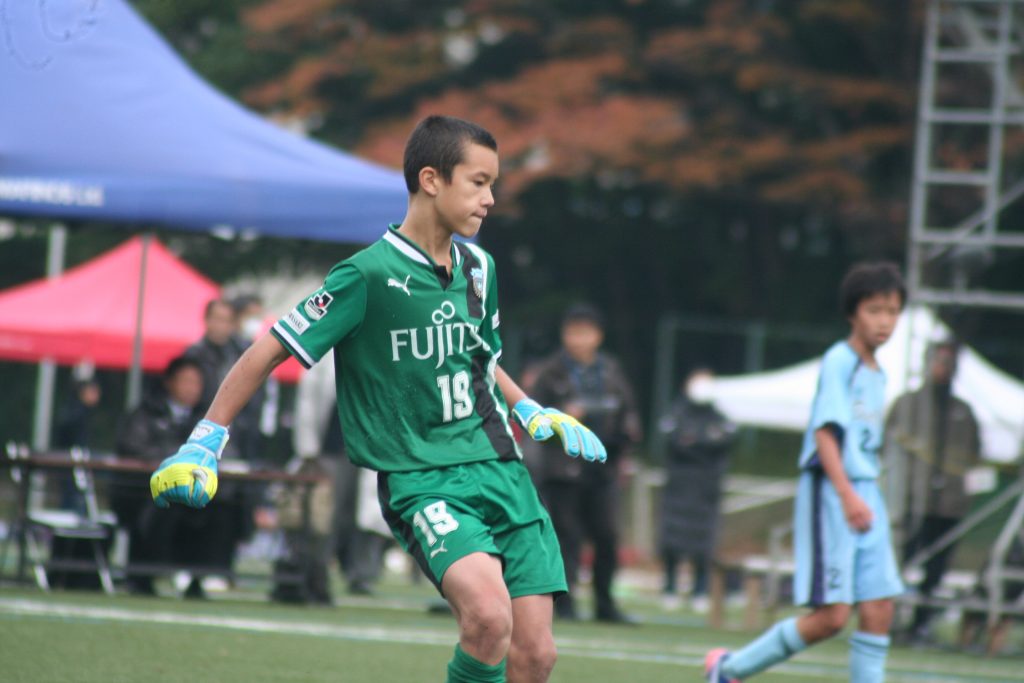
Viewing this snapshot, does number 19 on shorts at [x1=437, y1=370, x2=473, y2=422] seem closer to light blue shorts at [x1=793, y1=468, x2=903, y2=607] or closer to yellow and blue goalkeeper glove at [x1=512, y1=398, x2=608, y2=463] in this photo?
yellow and blue goalkeeper glove at [x1=512, y1=398, x2=608, y2=463]

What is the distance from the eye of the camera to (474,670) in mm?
4625

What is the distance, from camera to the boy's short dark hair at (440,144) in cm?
493

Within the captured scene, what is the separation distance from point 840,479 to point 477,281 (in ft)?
7.47

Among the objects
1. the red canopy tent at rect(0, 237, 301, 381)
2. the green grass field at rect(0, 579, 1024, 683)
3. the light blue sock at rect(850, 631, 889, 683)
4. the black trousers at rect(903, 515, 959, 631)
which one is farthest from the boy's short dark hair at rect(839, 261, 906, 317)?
the red canopy tent at rect(0, 237, 301, 381)

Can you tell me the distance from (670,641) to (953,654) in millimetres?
1895

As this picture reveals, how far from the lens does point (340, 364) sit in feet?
16.3

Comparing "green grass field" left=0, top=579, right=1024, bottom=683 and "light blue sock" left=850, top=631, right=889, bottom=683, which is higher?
"light blue sock" left=850, top=631, right=889, bottom=683

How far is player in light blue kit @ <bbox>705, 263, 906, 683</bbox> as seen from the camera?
675cm

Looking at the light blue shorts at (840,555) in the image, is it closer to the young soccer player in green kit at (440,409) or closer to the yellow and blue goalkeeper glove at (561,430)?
the yellow and blue goalkeeper glove at (561,430)

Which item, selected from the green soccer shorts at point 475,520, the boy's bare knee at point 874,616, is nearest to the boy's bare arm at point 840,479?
the boy's bare knee at point 874,616

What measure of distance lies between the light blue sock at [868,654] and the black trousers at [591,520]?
5.06m

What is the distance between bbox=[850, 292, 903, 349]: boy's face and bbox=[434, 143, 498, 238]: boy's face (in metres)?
2.51

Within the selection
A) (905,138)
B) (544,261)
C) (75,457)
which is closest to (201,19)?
(544,261)

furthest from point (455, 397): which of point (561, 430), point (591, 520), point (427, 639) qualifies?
point (591, 520)
